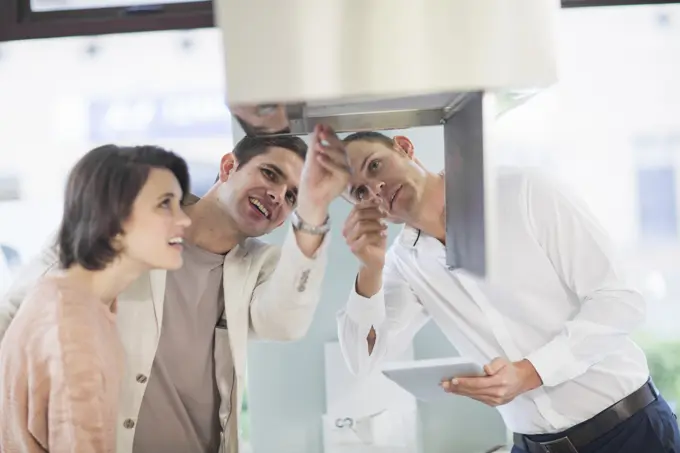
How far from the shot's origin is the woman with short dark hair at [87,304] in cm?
105

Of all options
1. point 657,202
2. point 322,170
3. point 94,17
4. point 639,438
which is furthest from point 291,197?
point 657,202

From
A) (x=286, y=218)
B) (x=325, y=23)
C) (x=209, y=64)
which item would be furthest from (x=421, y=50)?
(x=209, y=64)

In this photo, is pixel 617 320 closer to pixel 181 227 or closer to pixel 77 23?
pixel 181 227

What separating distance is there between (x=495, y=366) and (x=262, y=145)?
0.62 metres

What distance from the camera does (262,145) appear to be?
1239 mm

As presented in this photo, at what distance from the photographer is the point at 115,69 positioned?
1.52m

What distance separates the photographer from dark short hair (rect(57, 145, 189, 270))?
1.10 meters

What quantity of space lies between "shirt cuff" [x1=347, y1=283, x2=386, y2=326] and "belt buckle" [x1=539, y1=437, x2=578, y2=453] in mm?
439

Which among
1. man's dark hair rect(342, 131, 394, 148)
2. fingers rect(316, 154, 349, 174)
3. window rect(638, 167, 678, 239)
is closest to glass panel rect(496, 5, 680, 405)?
window rect(638, 167, 678, 239)

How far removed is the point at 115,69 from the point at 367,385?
947 mm

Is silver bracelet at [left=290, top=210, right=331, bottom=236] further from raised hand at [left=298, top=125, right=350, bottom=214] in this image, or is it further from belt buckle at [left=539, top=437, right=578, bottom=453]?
belt buckle at [left=539, top=437, right=578, bottom=453]

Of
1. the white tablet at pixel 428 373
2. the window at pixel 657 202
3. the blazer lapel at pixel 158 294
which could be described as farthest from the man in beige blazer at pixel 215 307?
the window at pixel 657 202

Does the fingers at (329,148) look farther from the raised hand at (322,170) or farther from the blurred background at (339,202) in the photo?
the blurred background at (339,202)

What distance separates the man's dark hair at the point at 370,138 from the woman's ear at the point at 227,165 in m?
0.23
